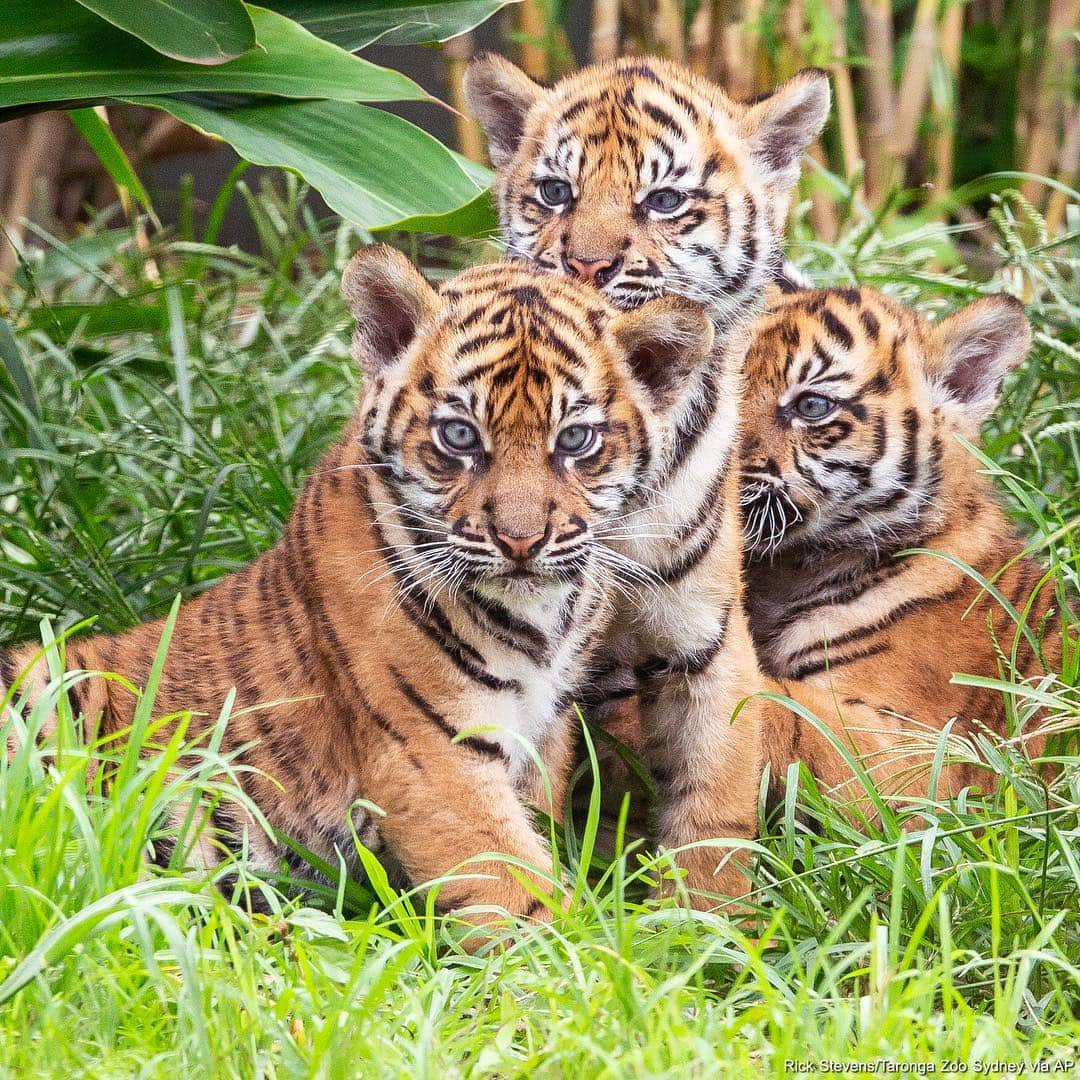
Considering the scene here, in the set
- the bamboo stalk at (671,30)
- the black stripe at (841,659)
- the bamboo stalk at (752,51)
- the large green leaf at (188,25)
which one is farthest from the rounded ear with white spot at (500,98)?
the bamboo stalk at (671,30)

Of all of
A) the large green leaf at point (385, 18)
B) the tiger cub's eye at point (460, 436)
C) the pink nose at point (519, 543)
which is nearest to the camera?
the pink nose at point (519, 543)

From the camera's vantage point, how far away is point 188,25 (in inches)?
135

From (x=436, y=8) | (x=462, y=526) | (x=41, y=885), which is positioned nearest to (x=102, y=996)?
(x=41, y=885)

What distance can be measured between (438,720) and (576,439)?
0.60 m

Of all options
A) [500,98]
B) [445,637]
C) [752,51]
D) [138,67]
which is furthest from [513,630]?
[752,51]

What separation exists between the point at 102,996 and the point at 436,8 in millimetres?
2563

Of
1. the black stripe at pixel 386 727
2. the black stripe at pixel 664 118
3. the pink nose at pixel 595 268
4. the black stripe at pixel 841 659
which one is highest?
the black stripe at pixel 664 118

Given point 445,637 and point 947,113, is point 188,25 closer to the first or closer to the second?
point 445,637

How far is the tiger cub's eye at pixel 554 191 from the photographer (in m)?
3.50

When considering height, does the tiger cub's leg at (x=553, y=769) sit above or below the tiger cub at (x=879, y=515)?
below

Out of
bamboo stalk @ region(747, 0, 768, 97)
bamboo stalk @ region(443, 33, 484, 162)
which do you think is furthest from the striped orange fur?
bamboo stalk @ region(443, 33, 484, 162)

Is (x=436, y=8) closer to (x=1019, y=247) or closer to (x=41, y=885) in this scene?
(x=1019, y=247)

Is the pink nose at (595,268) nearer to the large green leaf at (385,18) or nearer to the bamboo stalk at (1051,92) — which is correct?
the large green leaf at (385,18)

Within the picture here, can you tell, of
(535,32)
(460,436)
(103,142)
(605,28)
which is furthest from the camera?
(535,32)
